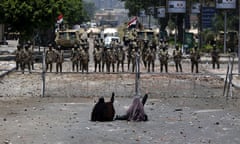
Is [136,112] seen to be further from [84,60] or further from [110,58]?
[110,58]

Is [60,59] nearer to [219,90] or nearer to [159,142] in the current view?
[219,90]

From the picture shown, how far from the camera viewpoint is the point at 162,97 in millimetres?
19156

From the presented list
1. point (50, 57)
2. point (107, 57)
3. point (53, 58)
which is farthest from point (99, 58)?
point (50, 57)

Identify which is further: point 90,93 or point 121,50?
point 121,50

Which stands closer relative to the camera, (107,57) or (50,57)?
(50,57)

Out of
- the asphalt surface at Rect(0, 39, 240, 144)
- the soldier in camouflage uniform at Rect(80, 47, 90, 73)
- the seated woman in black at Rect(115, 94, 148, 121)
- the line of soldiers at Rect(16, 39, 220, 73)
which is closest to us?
the asphalt surface at Rect(0, 39, 240, 144)

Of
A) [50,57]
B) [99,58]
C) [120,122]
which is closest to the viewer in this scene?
[120,122]

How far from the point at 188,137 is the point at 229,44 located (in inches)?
1593

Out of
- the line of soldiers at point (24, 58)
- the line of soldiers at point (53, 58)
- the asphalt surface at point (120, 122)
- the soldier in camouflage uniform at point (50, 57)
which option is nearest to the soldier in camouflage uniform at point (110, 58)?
the line of soldiers at point (53, 58)

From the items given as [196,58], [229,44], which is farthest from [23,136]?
[229,44]

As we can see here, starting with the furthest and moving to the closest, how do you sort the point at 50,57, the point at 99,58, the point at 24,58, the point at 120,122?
1. the point at 99,58
2. the point at 24,58
3. the point at 50,57
4. the point at 120,122

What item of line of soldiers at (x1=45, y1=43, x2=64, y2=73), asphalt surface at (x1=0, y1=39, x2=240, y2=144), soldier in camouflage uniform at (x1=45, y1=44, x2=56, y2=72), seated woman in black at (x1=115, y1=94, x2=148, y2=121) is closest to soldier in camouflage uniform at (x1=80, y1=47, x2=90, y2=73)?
line of soldiers at (x1=45, y1=43, x2=64, y2=73)

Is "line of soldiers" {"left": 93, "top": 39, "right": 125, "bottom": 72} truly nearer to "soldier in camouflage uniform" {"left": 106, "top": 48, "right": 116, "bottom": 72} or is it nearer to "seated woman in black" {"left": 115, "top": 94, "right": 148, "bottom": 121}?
"soldier in camouflage uniform" {"left": 106, "top": 48, "right": 116, "bottom": 72}

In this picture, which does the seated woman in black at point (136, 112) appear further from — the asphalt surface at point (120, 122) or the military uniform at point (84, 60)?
the military uniform at point (84, 60)
